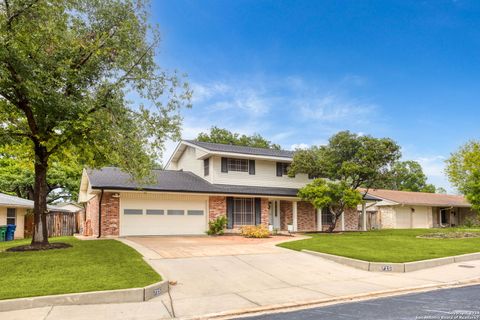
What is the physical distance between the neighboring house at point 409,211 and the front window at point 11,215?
90.2 ft

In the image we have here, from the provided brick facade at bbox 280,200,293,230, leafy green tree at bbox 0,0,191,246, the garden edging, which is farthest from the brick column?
the garden edging

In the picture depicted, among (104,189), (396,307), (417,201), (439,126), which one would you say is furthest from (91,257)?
(417,201)

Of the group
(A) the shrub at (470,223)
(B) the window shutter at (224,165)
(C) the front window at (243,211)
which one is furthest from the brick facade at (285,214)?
(A) the shrub at (470,223)

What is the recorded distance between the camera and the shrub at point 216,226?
21609 millimetres

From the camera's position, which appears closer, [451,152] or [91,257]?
[91,257]

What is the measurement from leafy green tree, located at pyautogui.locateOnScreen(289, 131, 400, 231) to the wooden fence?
16228mm

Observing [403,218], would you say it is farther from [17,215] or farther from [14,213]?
[14,213]

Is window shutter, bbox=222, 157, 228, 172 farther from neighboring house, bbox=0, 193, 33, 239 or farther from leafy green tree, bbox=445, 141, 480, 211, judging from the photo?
leafy green tree, bbox=445, 141, 480, 211

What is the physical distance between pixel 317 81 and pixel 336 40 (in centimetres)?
358

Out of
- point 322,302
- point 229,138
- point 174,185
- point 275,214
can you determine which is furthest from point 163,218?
point 229,138

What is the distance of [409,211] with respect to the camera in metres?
36.7

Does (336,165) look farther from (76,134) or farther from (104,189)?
(76,134)

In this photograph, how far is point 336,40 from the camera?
21.1 m

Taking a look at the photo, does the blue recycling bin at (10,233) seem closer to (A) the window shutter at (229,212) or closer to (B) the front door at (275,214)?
(A) the window shutter at (229,212)
